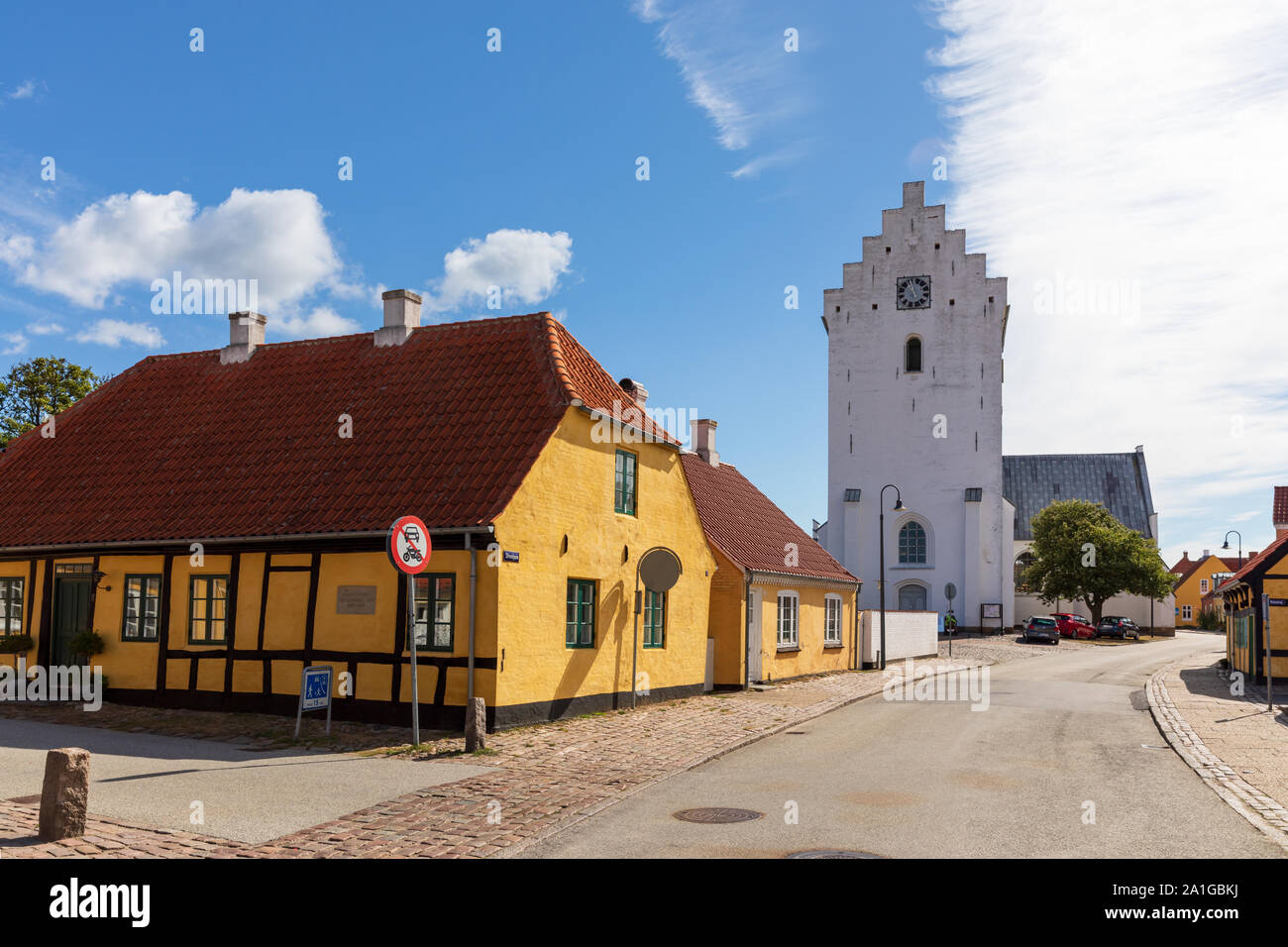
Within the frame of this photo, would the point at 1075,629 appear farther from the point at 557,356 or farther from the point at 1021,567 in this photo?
the point at 557,356

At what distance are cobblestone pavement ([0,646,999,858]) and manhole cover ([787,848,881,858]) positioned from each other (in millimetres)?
2106

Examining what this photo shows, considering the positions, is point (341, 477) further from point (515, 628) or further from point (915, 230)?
point (915, 230)

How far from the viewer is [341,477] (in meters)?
16.8

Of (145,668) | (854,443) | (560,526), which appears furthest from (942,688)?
(854,443)

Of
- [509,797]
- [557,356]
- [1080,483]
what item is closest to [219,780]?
[509,797]

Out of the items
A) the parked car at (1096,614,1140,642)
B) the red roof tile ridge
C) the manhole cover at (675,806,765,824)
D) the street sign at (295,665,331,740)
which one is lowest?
the parked car at (1096,614,1140,642)

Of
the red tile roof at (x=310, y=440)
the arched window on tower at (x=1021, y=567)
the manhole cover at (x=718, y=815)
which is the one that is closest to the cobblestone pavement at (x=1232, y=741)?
the manhole cover at (x=718, y=815)

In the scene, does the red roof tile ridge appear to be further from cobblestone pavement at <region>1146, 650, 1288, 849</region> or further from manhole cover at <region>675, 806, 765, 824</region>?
cobblestone pavement at <region>1146, 650, 1288, 849</region>

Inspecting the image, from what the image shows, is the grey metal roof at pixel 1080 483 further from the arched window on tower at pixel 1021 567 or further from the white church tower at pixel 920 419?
the white church tower at pixel 920 419

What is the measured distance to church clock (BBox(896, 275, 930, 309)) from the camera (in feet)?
186

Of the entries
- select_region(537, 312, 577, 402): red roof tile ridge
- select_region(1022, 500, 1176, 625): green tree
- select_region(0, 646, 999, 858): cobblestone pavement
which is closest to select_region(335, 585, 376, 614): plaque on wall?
select_region(0, 646, 999, 858): cobblestone pavement

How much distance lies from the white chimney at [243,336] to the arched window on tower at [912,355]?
41866 millimetres
